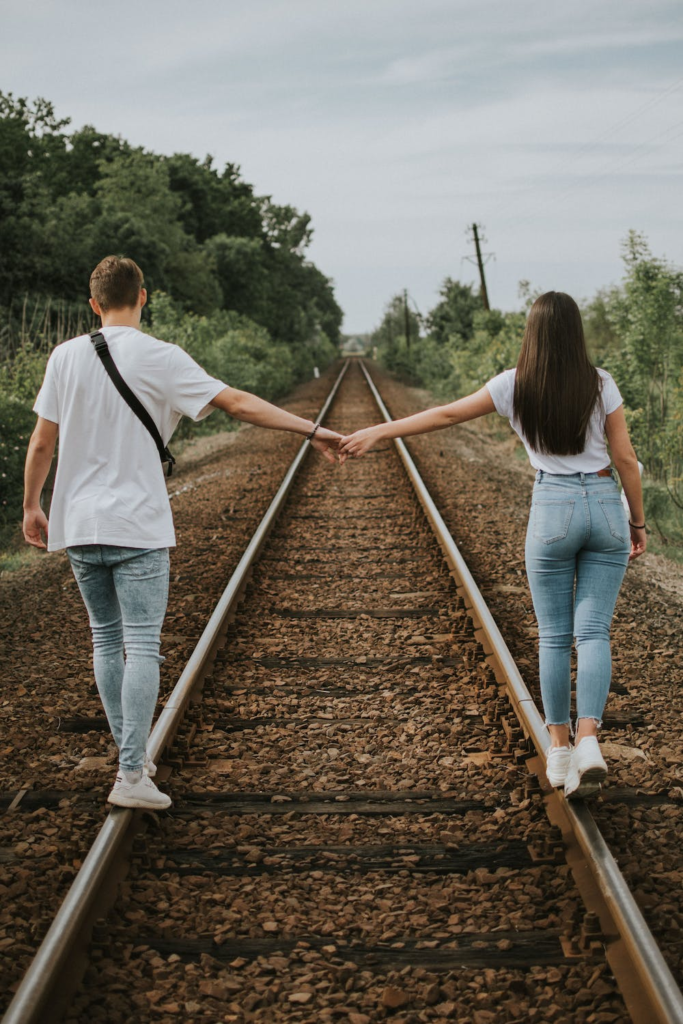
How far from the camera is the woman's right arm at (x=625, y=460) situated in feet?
11.0

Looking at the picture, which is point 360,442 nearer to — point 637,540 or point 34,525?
point 637,540

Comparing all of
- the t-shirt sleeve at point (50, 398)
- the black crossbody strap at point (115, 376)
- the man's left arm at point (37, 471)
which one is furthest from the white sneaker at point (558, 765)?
the t-shirt sleeve at point (50, 398)

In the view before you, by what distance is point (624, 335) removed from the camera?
21844mm

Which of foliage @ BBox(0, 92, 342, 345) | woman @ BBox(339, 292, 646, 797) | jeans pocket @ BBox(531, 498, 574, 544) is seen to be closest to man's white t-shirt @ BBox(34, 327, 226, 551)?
woman @ BBox(339, 292, 646, 797)

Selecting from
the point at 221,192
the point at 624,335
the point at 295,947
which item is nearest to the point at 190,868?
the point at 295,947

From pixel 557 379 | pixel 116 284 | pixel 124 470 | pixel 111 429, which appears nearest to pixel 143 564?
pixel 124 470

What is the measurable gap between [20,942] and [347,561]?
4.80 meters

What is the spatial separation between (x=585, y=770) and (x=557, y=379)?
138 centimetres

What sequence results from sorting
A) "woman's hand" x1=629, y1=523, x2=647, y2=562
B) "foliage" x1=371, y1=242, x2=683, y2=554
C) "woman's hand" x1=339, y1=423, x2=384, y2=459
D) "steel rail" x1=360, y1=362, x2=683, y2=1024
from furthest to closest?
"foliage" x1=371, y1=242, x2=683, y2=554, "woman's hand" x1=339, y1=423, x2=384, y2=459, "woman's hand" x1=629, y1=523, x2=647, y2=562, "steel rail" x1=360, y1=362, x2=683, y2=1024

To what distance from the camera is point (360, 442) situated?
4.20 metres

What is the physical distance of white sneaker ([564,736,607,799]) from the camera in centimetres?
327

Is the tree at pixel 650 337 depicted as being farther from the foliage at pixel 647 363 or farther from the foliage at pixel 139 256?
the foliage at pixel 139 256

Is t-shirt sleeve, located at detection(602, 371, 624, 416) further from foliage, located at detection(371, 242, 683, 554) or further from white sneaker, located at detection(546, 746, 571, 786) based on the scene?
foliage, located at detection(371, 242, 683, 554)

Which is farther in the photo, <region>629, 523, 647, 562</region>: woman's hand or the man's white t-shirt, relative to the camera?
<region>629, 523, 647, 562</region>: woman's hand
